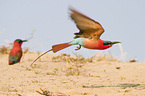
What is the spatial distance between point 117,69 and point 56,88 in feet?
12.6

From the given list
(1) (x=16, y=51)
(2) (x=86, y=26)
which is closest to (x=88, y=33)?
(2) (x=86, y=26)

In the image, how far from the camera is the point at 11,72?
6703 millimetres

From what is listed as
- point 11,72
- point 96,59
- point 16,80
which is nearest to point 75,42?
point 16,80

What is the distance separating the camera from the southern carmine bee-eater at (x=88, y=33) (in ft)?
12.0

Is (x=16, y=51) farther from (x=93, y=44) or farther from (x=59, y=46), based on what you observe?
(x=93, y=44)

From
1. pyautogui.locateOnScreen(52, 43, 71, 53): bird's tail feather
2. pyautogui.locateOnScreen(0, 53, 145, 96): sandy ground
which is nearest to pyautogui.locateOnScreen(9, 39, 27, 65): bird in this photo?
pyautogui.locateOnScreen(0, 53, 145, 96): sandy ground

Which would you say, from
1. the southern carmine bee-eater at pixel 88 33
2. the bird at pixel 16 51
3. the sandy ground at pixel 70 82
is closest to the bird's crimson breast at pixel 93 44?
the southern carmine bee-eater at pixel 88 33

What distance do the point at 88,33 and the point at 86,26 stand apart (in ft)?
0.44

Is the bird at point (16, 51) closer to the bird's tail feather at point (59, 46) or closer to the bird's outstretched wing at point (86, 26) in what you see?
the bird's tail feather at point (59, 46)

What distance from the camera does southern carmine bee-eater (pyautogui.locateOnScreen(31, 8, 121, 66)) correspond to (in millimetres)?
3649

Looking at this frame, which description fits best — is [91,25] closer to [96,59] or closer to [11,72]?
[11,72]

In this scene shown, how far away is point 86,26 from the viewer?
3715 millimetres

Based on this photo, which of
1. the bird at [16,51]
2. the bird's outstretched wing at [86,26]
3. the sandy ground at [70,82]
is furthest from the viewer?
the bird at [16,51]

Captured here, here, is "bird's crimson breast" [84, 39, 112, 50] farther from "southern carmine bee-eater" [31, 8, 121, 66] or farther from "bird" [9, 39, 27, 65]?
"bird" [9, 39, 27, 65]
